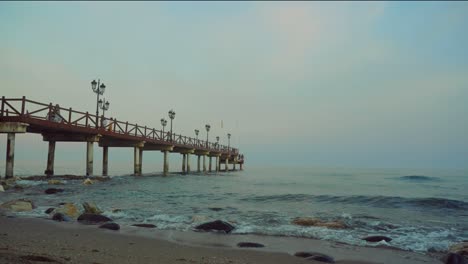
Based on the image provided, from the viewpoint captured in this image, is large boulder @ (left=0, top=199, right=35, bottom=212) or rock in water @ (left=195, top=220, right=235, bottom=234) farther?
large boulder @ (left=0, top=199, right=35, bottom=212)

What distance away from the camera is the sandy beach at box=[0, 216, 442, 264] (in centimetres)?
583

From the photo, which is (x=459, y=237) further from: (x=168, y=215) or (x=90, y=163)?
(x=90, y=163)

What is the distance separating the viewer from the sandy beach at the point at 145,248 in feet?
19.1

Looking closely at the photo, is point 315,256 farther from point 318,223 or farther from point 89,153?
point 89,153

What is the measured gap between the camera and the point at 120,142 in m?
34.3

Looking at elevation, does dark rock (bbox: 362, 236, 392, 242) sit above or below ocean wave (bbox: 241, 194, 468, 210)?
above

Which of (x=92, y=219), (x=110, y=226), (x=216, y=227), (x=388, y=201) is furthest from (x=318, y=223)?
(x=388, y=201)

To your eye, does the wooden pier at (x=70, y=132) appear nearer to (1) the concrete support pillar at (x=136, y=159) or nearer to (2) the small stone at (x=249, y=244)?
(1) the concrete support pillar at (x=136, y=159)

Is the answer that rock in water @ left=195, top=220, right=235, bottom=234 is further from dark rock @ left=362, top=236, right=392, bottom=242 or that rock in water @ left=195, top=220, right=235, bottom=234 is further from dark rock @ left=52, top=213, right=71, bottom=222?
dark rock @ left=52, top=213, right=71, bottom=222

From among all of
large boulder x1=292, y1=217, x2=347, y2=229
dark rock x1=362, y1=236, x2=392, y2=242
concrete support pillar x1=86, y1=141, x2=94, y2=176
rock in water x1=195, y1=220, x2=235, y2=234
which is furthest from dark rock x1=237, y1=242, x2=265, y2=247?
concrete support pillar x1=86, y1=141, x2=94, y2=176

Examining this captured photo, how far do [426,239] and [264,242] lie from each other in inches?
179

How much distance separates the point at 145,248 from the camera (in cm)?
707

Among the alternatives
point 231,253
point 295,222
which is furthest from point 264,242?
point 295,222

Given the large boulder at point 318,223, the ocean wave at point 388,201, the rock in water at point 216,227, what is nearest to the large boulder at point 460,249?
the large boulder at point 318,223
